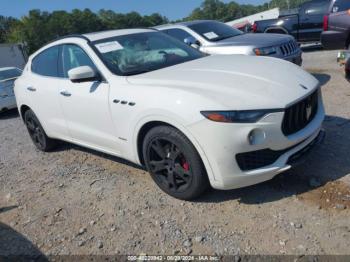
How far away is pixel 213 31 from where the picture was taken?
854 centimetres

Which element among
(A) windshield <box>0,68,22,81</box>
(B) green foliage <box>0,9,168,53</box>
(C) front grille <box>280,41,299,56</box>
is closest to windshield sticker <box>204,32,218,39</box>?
(C) front grille <box>280,41,299,56</box>

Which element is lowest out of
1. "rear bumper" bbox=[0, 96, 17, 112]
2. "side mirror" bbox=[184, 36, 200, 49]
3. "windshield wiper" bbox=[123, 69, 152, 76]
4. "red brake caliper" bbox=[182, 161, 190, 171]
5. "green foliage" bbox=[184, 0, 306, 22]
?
"green foliage" bbox=[184, 0, 306, 22]

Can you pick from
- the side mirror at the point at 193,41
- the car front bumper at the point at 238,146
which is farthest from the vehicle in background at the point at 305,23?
the car front bumper at the point at 238,146

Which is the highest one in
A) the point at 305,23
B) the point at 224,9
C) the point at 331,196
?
the point at 305,23

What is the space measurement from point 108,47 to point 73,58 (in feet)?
1.87

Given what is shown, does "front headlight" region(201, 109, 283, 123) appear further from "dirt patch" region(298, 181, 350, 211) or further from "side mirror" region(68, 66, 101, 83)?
"side mirror" region(68, 66, 101, 83)

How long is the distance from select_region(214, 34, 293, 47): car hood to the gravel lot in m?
2.95

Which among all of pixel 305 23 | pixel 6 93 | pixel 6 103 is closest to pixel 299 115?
pixel 6 103

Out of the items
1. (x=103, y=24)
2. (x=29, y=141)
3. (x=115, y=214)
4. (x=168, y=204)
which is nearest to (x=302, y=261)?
(x=168, y=204)

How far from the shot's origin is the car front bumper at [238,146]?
3055 millimetres

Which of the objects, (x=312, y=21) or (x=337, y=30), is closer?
(x=337, y=30)

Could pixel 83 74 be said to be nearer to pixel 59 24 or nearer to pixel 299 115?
pixel 299 115

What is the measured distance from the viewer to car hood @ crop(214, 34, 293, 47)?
290 inches

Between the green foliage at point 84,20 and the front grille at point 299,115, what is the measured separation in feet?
240
